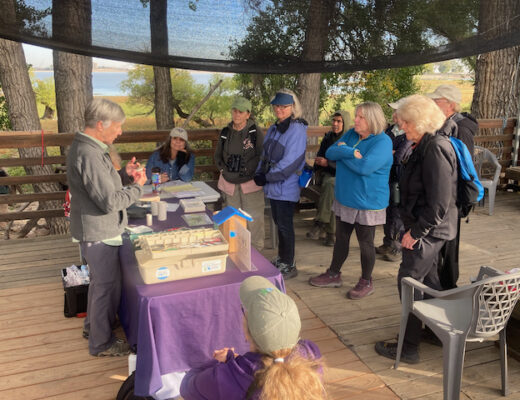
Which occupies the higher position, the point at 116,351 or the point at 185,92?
the point at 185,92

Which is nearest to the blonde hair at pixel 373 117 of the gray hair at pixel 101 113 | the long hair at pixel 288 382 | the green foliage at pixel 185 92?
the gray hair at pixel 101 113

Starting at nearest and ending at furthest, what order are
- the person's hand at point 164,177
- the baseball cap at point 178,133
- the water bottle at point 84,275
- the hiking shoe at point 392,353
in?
the hiking shoe at point 392,353
the water bottle at point 84,275
the person's hand at point 164,177
the baseball cap at point 178,133

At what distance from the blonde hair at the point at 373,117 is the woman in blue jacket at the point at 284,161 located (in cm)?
64

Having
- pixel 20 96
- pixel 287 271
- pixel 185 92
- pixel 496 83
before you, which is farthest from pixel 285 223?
pixel 185 92

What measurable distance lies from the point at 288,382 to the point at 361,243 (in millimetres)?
2480

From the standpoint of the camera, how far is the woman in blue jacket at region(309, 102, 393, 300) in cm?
335

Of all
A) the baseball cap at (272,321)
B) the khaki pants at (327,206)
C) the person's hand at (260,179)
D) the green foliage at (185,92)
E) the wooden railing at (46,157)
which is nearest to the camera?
the baseball cap at (272,321)

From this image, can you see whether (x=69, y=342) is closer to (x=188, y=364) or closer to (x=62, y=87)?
(x=188, y=364)

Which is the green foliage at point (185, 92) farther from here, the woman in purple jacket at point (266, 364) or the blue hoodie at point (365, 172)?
the woman in purple jacket at point (266, 364)

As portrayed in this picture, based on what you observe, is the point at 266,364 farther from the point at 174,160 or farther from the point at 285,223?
the point at 174,160

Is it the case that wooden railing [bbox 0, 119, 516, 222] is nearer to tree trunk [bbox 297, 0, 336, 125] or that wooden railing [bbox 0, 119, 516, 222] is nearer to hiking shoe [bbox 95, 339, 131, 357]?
hiking shoe [bbox 95, 339, 131, 357]

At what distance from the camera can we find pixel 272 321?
1.36m

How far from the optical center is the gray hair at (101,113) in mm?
2461

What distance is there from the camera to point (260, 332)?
1.36m
